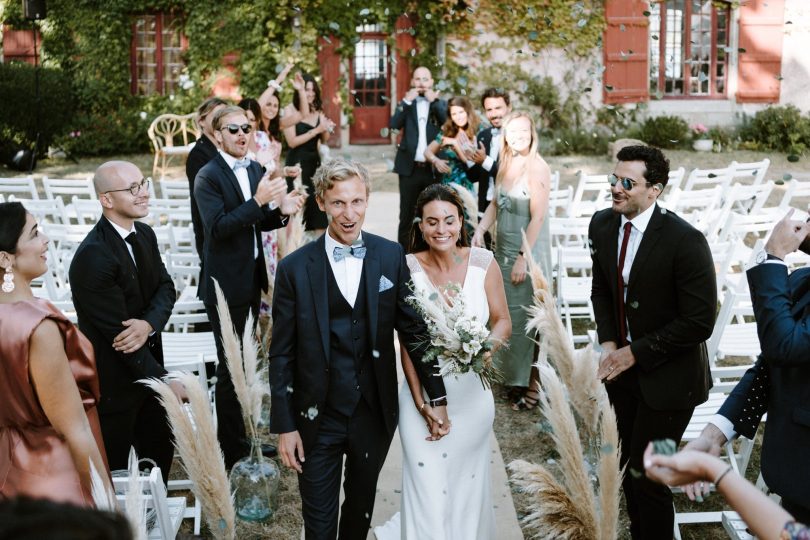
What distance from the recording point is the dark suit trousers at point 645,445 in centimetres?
388

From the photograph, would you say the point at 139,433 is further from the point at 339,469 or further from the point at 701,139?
the point at 701,139

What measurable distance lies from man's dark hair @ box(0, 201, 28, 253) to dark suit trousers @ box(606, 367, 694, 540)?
8.37ft

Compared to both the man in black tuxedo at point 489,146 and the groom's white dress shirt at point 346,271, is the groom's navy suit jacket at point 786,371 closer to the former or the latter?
the groom's white dress shirt at point 346,271

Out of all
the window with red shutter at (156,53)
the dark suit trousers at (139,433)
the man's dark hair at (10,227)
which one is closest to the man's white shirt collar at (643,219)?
the dark suit trousers at (139,433)

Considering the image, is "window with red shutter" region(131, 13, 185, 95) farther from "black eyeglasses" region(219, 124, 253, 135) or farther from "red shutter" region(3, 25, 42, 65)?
"black eyeglasses" region(219, 124, 253, 135)

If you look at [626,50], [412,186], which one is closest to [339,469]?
[412,186]

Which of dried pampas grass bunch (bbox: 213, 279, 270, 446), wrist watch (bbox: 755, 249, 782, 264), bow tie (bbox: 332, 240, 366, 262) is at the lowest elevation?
dried pampas grass bunch (bbox: 213, 279, 270, 446)

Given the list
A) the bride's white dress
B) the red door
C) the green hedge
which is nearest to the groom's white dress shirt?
the bride's white dress

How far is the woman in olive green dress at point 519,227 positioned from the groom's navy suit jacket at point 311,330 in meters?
2.32

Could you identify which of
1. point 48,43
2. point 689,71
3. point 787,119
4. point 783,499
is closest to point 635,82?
point 689,71

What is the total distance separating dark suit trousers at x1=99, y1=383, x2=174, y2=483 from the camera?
4.04 meters

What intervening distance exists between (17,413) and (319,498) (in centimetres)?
→ 124

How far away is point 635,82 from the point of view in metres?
19.6

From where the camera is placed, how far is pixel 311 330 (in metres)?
3.60
